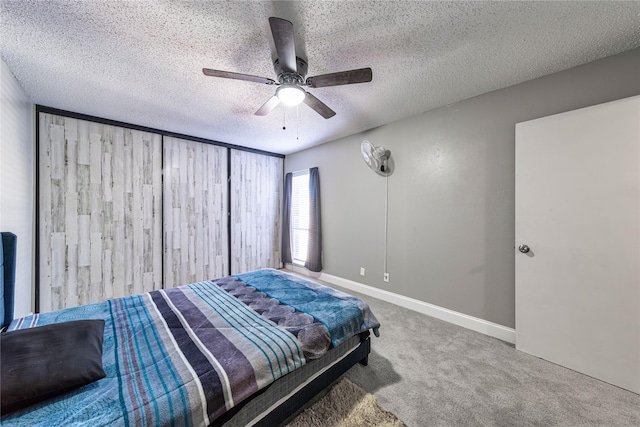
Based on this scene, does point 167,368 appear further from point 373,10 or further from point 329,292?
point 373,10

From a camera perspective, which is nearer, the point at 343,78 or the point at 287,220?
the point at 343,78

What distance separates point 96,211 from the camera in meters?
3.07

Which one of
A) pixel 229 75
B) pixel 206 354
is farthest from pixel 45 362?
pixel 229 75

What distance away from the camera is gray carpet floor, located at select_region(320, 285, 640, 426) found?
1500 millimetres

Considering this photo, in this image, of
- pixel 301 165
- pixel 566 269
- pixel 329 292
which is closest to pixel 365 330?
pixel 329 292

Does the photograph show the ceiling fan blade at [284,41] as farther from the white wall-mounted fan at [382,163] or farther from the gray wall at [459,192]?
the gray wall at [459,192]

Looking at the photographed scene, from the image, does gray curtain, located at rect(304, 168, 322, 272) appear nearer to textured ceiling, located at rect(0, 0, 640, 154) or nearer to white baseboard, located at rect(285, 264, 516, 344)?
white baseboard, located at rect(285, 264, 516, 344)

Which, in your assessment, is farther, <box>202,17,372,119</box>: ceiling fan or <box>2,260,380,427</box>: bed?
<box>202,17,372,119</box>: ceiling fan

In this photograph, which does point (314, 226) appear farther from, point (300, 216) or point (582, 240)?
point (582, 240)

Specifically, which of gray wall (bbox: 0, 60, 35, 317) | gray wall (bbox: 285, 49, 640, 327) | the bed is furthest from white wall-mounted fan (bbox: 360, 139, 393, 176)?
gray wall (bbox: 0, 60, 35, 317)

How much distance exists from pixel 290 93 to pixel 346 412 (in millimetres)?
2296

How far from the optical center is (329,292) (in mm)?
2178

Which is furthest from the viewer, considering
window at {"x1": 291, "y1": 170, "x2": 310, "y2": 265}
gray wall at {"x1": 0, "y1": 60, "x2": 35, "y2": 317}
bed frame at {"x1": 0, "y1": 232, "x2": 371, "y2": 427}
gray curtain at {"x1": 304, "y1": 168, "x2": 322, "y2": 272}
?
window at {"x1": 291, "y1": 170, "x2": 310, "y2": 265}

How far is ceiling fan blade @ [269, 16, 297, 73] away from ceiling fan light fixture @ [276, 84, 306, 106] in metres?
0.11
